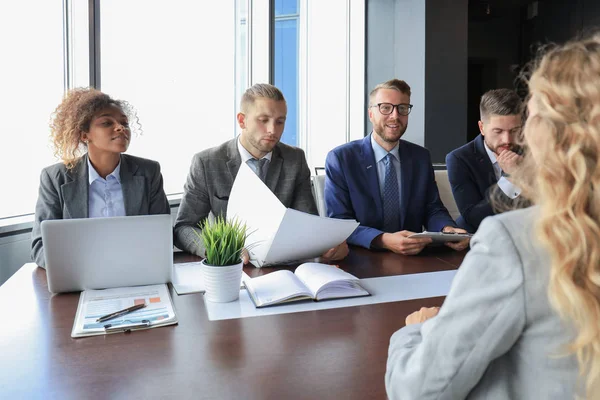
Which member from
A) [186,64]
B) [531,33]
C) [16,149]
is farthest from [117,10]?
[531,33]

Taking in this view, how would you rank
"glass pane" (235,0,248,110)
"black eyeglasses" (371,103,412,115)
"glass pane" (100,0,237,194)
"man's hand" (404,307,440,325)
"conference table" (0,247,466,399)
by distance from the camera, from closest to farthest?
"conference table" (0,247,466,399) → "man's hand" (404,307,440,325) → "black eyeglasses" (371,103,412,115) → "glass pane" (100,0,237,194) → "glass pane" (235,0,248,110)

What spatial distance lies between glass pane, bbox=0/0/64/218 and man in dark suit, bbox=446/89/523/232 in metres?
2.19

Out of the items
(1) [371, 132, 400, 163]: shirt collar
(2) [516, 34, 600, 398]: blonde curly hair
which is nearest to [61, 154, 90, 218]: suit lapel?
(1) [371, 132, 400, 163]: shirt collar

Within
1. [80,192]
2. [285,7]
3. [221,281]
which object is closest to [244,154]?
[80,192]

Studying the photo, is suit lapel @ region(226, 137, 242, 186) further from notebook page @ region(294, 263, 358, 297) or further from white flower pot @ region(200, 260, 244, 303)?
white flower pot @ region(200, 260, 244, 303)

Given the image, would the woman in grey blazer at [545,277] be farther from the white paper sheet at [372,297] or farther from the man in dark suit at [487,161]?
the man in dark suit at [487,161]

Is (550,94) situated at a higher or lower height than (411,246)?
higher

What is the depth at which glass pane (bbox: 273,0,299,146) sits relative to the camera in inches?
188

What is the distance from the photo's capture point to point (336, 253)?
6.14 ft

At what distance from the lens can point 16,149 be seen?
275 cm

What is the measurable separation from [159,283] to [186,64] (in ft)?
9.65

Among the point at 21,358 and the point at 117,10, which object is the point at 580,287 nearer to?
the point at 21,358

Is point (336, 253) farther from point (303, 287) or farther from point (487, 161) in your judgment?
point (487, 161)

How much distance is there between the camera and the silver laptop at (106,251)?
1.44m
